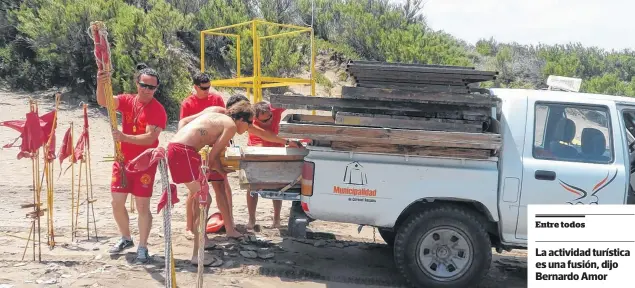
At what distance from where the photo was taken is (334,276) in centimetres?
577

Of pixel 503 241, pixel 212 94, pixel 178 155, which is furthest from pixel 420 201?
pixel 212 94

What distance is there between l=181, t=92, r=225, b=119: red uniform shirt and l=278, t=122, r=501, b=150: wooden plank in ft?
6.06

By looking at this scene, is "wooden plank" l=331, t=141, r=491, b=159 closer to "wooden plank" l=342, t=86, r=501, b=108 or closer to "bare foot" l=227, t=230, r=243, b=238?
"wooden plank" l=342, t=86, r=501, b=108

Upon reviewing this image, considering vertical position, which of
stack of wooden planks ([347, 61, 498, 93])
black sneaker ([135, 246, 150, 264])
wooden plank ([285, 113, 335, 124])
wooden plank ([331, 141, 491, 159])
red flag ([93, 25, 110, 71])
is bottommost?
black sneaker ([135, 246, 150, 264])

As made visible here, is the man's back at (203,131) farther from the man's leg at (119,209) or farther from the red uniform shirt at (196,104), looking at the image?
the red uniform shirt at (196,104)

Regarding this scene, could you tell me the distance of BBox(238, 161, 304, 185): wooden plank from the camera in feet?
18.1

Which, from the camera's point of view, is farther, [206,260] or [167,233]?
[206,260]

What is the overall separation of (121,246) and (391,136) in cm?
289

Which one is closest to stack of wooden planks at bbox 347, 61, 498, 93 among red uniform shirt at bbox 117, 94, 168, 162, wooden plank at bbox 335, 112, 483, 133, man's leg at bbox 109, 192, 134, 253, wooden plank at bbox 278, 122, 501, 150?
wooden plank at bbox 335, 112, 483, 133

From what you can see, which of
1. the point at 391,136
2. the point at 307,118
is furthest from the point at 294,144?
the point at 391,136

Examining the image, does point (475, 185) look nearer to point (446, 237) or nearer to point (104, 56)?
point (446, 237)

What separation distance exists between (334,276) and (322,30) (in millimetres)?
18189

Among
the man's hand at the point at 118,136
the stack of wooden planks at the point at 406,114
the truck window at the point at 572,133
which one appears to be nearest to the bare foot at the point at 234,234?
the man's hand at the point at 118,136

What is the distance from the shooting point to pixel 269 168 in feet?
18.1
